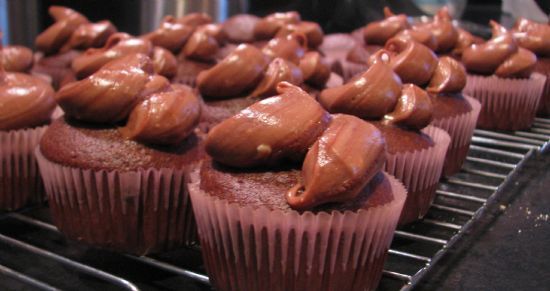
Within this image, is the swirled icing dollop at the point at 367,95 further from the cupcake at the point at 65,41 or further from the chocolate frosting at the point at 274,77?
the cupcake at the point at 65,41

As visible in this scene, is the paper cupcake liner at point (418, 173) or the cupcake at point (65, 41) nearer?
the paper cupcake liner at point (418, 173)

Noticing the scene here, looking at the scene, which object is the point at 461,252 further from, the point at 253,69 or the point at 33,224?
the point at 33,224

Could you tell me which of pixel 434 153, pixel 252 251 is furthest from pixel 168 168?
pixel 434 153

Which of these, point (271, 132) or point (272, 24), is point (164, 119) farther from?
point (272, 24)

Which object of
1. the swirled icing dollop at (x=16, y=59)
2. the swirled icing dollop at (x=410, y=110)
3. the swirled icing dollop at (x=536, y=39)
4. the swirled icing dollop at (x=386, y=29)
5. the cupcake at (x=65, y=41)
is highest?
the swirled icing dollop at (x=410, y=110)

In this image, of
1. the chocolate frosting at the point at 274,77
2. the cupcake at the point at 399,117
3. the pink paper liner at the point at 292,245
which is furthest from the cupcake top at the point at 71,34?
the pink paper liner at the point at 292,245

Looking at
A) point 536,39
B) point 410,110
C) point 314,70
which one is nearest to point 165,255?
point 410,110

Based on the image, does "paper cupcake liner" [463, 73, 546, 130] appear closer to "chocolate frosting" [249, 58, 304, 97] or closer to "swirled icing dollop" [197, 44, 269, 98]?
"chocolate frosting" [249, 58, 304, 97]
